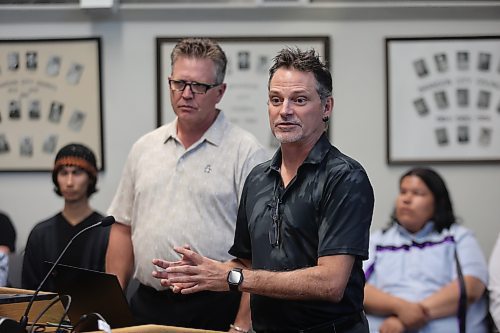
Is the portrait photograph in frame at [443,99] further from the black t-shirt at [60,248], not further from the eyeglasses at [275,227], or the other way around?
the eyeglasses at [275,227]

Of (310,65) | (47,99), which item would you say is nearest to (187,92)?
(310,65)

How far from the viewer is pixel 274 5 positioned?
12.9ft

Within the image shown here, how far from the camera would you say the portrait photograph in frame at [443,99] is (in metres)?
3.99

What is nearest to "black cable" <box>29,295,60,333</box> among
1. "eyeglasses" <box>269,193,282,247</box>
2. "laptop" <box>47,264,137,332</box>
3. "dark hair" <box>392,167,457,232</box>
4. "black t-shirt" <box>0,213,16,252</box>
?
"laptop" <box>47,264,137,332</box>

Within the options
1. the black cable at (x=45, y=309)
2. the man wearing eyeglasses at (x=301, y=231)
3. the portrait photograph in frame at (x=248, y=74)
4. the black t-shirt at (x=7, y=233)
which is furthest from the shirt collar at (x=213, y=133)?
the black t-shirt at (x=7, y=233)

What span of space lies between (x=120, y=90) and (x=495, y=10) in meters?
1.96

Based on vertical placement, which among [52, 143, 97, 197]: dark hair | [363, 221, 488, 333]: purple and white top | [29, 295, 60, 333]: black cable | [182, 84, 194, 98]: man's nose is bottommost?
[363, 221, 488, 333]: purple and white top

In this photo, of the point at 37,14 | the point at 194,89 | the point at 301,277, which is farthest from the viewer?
the point at 37,14

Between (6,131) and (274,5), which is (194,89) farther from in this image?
(6,131)

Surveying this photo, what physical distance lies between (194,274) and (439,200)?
205cm

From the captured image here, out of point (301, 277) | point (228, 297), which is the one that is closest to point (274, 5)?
point (228, 297)

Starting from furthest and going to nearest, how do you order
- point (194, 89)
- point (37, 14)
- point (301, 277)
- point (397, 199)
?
1. point (37, 14)
2. point (397, 199)
3. point (194, 89)
4. point (301, 277)

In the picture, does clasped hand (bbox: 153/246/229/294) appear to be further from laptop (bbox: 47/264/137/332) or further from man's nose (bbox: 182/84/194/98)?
man's nose (bbox: 182/84/194/98)

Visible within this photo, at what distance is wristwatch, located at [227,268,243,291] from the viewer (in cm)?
197
